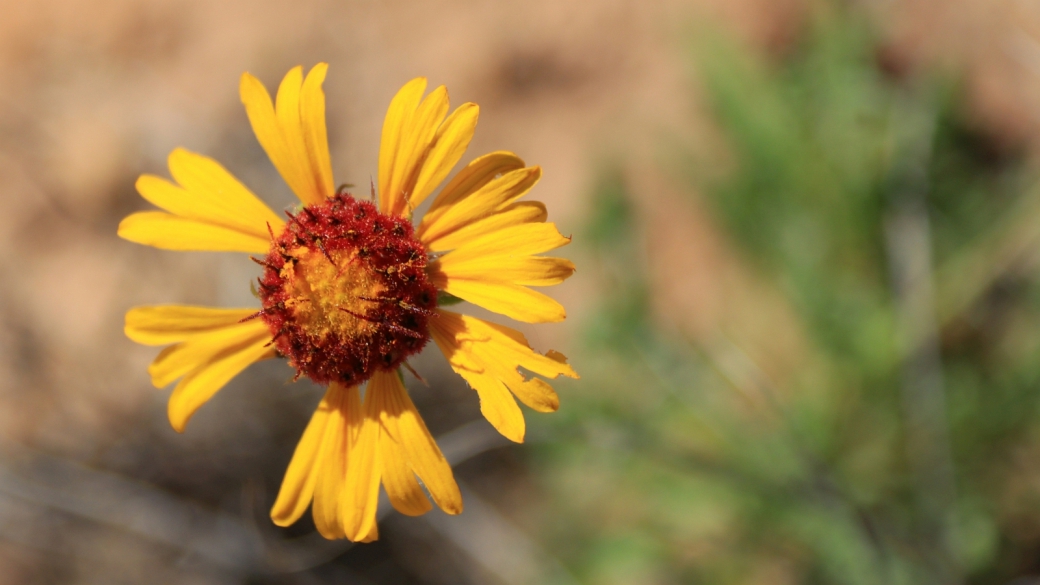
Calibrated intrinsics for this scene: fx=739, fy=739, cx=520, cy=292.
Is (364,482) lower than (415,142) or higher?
lower

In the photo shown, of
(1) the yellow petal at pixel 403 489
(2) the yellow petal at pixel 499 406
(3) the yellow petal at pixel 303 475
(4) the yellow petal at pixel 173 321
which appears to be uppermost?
(2) the yellow petal at pixel 499 406

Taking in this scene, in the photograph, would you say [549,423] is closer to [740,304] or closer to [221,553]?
[740,304]

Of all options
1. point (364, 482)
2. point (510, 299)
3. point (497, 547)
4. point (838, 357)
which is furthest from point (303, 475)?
point (838, 357)

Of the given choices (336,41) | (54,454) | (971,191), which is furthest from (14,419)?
(971,191)

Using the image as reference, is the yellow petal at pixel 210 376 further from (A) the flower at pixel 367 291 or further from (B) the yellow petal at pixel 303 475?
(B) the yellow petal at pixel 303 475

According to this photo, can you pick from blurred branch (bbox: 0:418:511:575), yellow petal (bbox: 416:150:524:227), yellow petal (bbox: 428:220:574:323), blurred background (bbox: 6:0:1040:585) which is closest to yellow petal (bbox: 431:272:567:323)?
yellow petal (bbox: 428:220:574:323)

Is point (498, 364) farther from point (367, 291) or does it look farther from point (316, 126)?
point (316, 126)

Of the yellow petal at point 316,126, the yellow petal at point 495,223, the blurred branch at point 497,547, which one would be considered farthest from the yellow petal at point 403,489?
the blurred branch at point 497,547
